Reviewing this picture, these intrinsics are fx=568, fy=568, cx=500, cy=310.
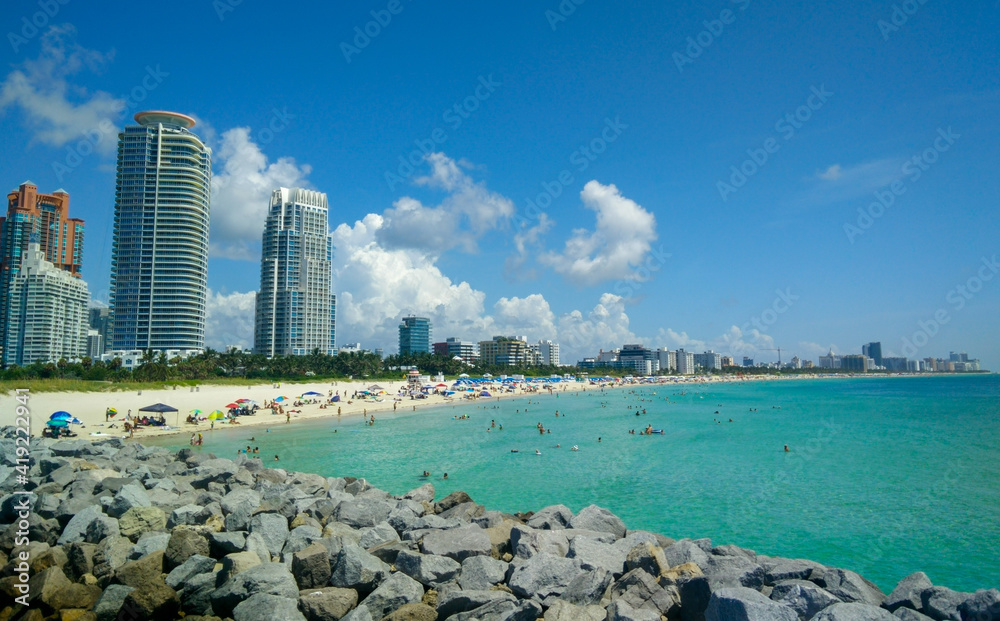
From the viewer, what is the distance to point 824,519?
19969 millimetres

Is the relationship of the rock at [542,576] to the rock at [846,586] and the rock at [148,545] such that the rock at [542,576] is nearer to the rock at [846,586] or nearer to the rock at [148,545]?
the rock at [846,586]

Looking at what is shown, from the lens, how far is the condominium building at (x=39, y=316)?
4951 inches

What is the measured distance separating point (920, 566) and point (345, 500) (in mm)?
16002

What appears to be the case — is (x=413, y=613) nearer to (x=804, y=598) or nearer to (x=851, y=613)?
(x=804, y=598)

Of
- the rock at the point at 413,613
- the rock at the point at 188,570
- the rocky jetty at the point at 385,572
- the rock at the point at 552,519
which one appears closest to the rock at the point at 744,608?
the rocky jetty at the point at 385,572

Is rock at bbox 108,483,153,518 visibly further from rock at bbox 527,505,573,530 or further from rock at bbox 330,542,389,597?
rock at bbox 527,505,573,530

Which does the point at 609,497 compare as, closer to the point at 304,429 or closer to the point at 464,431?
the point at 464,431

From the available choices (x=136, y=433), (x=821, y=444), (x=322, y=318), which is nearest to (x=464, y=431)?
(x=136, y=433)

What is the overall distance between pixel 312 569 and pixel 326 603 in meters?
1.20

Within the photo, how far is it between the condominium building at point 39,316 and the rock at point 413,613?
147262 millimetres

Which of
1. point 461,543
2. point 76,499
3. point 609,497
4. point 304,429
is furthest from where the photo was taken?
point 304,429

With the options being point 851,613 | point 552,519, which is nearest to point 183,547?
point 552,519

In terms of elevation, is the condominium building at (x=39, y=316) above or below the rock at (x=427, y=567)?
above

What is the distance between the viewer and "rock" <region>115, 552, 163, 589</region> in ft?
33.1
